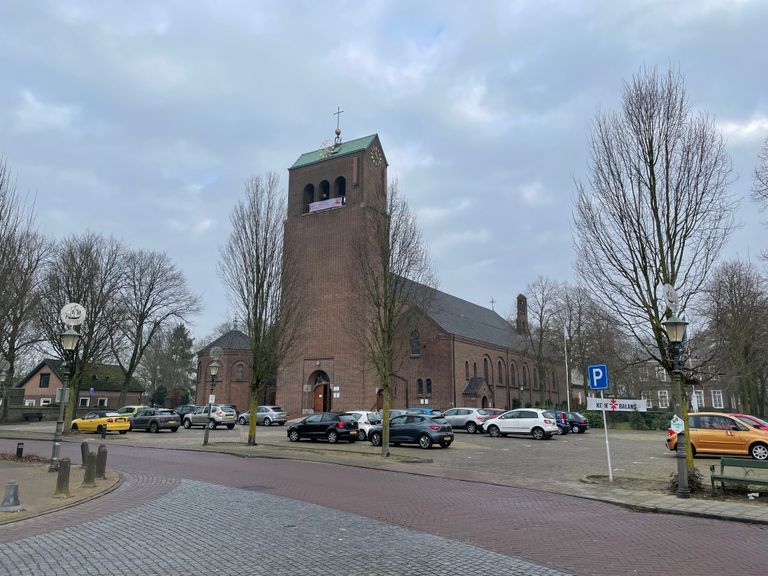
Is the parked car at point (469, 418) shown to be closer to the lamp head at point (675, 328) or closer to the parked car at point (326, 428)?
the parked car at point (326, 428)

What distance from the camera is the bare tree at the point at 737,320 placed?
3375 centimetres

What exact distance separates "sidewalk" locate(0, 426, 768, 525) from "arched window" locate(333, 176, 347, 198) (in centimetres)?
2558

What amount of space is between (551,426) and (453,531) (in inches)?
900

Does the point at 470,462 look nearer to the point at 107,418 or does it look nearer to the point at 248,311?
the point at 248,311

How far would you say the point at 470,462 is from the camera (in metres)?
18.8

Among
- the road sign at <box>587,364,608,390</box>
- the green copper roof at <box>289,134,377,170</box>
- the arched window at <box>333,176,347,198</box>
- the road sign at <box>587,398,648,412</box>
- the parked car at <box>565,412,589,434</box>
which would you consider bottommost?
the parked car at <box>565,412,589,434</box>

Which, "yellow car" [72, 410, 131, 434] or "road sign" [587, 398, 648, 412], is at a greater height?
"road sign" [587, 398, 648, 412]

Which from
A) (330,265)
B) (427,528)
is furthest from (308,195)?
(427,528)

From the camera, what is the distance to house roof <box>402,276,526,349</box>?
52219 millimetres

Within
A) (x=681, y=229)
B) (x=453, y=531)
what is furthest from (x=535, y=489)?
(x=681, y=229)

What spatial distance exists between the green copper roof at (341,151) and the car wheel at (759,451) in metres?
33.8

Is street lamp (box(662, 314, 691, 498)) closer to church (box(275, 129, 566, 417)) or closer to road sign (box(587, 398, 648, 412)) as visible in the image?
road sign (box(587, 398, 648, 412))

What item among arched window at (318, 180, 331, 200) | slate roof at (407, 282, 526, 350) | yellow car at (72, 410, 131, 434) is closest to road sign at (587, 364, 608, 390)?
yellow car at (72, 410, 131, 434)

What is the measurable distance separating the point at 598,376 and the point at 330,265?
32208 mm
